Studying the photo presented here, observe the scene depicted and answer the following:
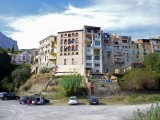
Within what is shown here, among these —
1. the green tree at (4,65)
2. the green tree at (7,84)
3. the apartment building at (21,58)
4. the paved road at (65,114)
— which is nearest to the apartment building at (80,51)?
the green tree at (7,84)

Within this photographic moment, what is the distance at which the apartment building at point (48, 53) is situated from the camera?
100 metres

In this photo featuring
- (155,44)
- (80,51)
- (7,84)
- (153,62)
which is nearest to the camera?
(7,84)

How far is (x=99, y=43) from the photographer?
316ft

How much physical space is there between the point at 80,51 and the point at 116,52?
1429 cm

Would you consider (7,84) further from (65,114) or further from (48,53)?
(65,114)

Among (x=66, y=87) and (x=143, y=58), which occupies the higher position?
(x=143, y=58)

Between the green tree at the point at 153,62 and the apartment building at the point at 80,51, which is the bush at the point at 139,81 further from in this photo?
the apartment building at the point at 80,51

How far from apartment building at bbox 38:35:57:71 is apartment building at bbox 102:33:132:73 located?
17.1 meters

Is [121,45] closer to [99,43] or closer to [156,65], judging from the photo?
[99,43]

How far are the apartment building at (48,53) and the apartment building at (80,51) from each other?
14.9ft


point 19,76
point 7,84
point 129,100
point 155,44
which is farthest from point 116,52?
point 129,100

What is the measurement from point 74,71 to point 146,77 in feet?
79.5

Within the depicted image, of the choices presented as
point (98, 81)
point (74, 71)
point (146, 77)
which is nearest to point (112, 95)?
point (98, 81)

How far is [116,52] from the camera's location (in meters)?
101
